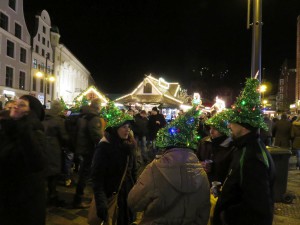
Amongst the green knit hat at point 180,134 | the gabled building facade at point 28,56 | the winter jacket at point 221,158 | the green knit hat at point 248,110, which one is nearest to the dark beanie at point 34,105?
the green knit hat at point 180,134

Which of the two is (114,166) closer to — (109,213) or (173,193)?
(109,213)

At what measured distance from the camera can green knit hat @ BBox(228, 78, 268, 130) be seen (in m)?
3.19

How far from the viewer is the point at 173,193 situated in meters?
2.25

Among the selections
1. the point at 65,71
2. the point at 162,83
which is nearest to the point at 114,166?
the point at 162,83

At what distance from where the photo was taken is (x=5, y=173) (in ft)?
9.89

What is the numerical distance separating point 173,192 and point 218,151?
91.6 inches

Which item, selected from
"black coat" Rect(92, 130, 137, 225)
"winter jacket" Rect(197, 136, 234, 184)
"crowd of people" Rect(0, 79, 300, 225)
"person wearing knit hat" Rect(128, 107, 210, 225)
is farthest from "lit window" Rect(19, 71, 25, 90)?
"person wearing knit hat" Rect(128, 107, 210, 225)

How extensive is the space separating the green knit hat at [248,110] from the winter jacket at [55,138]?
11.0 ft

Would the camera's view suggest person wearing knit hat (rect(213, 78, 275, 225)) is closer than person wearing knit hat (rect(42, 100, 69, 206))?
Yes

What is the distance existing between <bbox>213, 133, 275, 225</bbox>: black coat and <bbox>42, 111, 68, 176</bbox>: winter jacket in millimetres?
3377

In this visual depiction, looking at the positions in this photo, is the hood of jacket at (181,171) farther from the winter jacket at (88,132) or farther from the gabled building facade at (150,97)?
the gabled building facade at (150,97)

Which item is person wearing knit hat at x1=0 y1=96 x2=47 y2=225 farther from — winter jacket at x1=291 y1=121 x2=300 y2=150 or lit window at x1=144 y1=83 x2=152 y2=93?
lit window at x1=144 y1=83 x2=152 y2=93

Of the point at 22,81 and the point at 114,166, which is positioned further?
the point at 22,81

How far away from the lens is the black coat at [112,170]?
3.63 m
